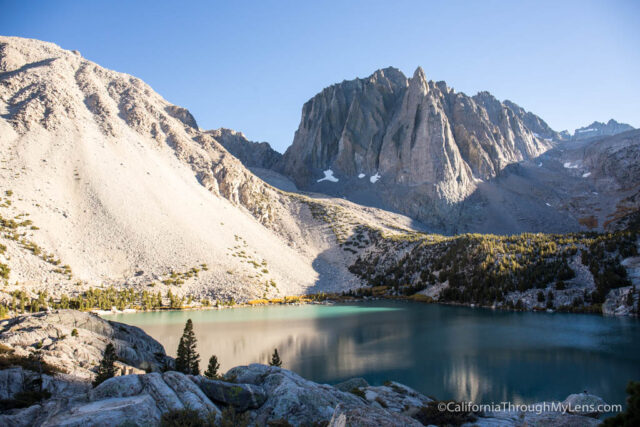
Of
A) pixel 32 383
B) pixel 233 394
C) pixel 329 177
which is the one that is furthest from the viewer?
pixel 329 177

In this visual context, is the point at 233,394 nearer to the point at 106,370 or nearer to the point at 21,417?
the point at 21,417

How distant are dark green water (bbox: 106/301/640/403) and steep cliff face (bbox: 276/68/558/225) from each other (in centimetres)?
8742

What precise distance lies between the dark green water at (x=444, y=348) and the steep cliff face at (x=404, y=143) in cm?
8742

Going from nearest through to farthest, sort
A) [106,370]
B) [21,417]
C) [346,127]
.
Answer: [21,417] < [106,370] < [346,127]

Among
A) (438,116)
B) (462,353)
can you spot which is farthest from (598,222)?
(462,353)

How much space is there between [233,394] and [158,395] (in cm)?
192

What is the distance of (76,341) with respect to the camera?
15.5 meters

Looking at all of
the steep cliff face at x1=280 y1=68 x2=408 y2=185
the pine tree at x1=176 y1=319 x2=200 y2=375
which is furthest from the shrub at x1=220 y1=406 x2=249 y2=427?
the steep cliff face at x1=280 y1=68 x2=408 y2=185

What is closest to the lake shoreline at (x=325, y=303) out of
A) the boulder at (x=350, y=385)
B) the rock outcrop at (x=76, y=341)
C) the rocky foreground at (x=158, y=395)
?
the rock outcrop at (x=76, y=341)

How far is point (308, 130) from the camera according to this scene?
169 meters

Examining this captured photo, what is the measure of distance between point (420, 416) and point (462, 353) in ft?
53.6

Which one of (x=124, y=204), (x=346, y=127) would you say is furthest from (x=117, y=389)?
(x=346, y=127)

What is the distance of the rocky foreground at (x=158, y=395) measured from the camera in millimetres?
7312

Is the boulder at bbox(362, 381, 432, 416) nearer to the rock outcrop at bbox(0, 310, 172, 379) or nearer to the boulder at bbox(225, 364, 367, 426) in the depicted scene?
the boulder at bbox(225, 364, 367, 426)
